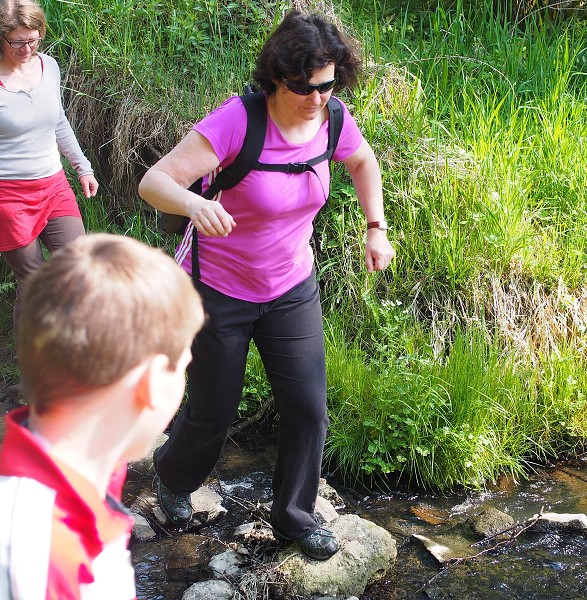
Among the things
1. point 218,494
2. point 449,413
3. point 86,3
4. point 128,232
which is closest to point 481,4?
point 86,3

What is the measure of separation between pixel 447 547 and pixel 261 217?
5.46ft

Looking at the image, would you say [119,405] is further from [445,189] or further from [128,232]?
[128,232]

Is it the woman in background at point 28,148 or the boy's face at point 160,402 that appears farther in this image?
the woman in background at point 28,148

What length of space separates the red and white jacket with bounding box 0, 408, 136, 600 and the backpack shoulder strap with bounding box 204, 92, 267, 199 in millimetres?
1535

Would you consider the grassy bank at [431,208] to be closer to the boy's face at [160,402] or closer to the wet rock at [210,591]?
the wet rock at [210,591]

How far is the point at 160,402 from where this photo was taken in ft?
4.34

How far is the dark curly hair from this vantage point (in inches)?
109

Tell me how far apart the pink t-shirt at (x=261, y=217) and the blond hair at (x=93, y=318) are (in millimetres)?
1497

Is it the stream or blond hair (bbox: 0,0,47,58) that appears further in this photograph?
blond hair (bbox: 0,0,47,58)

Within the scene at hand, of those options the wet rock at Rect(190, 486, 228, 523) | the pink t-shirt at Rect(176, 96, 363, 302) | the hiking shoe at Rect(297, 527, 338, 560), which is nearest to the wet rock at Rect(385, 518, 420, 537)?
the hiking shoe at Rect(297, 527, 338, 560)

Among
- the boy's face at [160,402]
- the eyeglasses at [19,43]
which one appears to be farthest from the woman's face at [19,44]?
the boy's face at [160,402]

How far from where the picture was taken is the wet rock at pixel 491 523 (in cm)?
356

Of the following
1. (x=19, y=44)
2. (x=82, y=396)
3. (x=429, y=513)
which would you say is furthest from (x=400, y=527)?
(x=19, y=44)

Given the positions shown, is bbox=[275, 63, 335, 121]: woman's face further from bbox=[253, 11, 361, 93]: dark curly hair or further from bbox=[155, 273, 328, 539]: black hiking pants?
bbox=[155, 273, 328, 539]: black hiking pants
